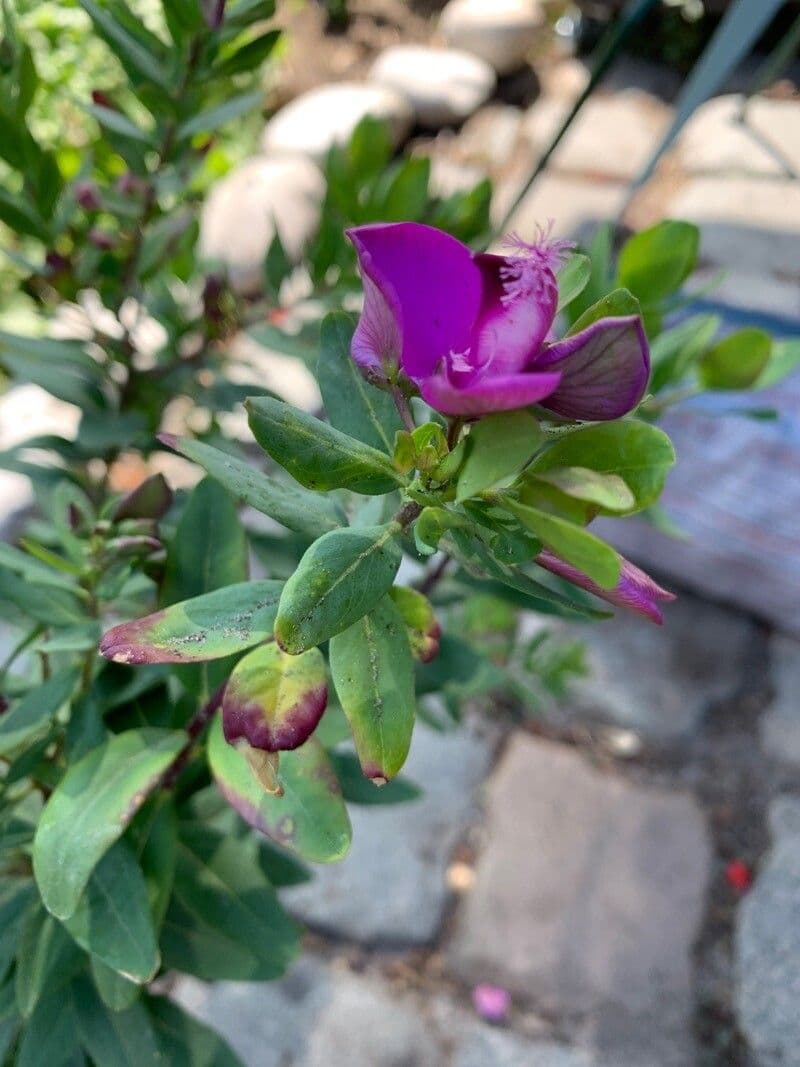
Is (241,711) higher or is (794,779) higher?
(241,711)

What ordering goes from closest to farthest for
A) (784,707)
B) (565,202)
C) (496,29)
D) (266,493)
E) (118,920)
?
(266,493)
(118,920)
(784,707)
(565,202)
(496,29)

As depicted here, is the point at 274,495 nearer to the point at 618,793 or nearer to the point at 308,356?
the point at 308,356

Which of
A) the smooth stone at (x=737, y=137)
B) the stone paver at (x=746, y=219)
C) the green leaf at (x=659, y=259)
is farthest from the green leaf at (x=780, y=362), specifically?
the smooth stone at (x=737, y=137)

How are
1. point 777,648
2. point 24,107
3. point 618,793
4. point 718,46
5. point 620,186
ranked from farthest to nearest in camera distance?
point 620,186
point 777,648
point 618,793
point 718,46
point 24,107

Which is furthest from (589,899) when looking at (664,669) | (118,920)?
(118,920)

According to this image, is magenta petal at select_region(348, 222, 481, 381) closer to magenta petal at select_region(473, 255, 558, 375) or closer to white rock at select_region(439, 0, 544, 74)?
magenta petal at select_region(473, 255, 558, 375)

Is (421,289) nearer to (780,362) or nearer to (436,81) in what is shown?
(780,362)

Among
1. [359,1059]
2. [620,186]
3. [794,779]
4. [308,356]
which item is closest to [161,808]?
[308,356]
